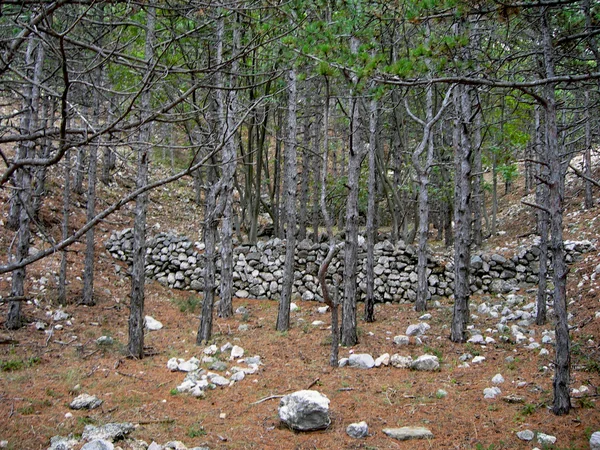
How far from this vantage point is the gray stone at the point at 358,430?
4543mm

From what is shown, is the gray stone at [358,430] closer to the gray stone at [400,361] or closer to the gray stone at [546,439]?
the gray stone at [546,439]

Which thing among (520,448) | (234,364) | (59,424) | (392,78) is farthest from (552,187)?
(59,424)

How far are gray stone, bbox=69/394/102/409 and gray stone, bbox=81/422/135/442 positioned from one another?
2.11 ft

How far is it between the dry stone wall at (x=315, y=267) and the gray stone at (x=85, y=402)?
6.73 m

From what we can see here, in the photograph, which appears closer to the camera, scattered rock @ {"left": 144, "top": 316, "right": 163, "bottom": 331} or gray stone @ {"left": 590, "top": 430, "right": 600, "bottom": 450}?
gray stone @ {"left": 590, "top": 430, "right": 600, "bottom": 450}

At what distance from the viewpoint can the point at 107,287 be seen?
11469mm

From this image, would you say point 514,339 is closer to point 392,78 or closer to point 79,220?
point 392,78

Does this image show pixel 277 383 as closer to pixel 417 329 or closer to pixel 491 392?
pixel 491 392

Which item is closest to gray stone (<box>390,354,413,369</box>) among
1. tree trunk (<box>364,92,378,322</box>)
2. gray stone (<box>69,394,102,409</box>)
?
tree trunk (<box>364,92,378,322</box>)

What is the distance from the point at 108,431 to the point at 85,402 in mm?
1010

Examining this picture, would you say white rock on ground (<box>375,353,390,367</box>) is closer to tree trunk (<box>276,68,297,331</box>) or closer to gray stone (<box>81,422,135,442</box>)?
tree trunk (<box>276,68,297,331</box>)

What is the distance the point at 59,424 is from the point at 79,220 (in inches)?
416

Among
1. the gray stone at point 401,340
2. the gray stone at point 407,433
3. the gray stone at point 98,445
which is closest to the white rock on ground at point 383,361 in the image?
the gray stone at point 401,340

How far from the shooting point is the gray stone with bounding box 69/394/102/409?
507 cm
